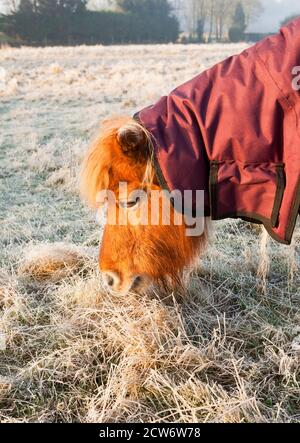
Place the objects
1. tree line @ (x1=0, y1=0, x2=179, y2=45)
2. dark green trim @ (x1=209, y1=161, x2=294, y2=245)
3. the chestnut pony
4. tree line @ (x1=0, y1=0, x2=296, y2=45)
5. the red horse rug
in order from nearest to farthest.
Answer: the red horse rug < dark green trim @ (x1=209, y1=161, x2=294, y2=245) < the chestnut pony < tree line @ (x1=0, y1=0, x2=179, y2=45) < tree line @ (x1=0, y1=0, x2=296, y2=45)

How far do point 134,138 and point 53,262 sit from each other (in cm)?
181

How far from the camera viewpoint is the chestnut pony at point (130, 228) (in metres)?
2.31

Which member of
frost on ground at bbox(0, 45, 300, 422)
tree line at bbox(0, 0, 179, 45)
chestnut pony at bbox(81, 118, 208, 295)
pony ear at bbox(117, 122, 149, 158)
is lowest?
frost on ground at bbox(0, 45, 300, 422)

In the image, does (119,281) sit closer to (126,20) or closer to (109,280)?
(109,280)

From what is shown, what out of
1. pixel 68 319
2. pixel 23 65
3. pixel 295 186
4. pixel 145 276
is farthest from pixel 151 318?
pixel 23 65

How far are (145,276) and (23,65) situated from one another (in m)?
26.0

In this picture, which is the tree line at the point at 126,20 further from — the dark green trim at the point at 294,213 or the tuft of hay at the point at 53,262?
the dark green trim at the point at 294,213

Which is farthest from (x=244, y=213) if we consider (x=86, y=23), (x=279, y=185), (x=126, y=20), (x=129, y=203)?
(x=126, y=20)

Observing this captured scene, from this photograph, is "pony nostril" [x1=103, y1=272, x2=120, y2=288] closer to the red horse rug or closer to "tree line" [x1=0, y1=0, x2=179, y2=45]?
the red horse rug

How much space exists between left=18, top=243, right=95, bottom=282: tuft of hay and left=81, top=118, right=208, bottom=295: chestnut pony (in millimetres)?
1086

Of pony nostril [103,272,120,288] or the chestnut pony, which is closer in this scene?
the chestnut pony

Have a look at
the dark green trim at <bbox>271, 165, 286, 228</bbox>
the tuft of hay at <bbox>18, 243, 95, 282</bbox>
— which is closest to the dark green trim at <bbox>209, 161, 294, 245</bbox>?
the dark green trim at <bbox>271, 165, 286, 228</bbox>

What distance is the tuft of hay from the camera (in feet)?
11.8

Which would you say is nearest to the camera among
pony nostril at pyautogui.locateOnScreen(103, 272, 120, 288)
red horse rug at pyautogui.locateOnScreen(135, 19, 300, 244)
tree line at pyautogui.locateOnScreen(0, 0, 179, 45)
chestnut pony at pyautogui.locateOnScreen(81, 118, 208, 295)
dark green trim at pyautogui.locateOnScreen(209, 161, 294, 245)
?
red horse rug at pyautogui.locateOnScreen(135, 19, 300, 244)
